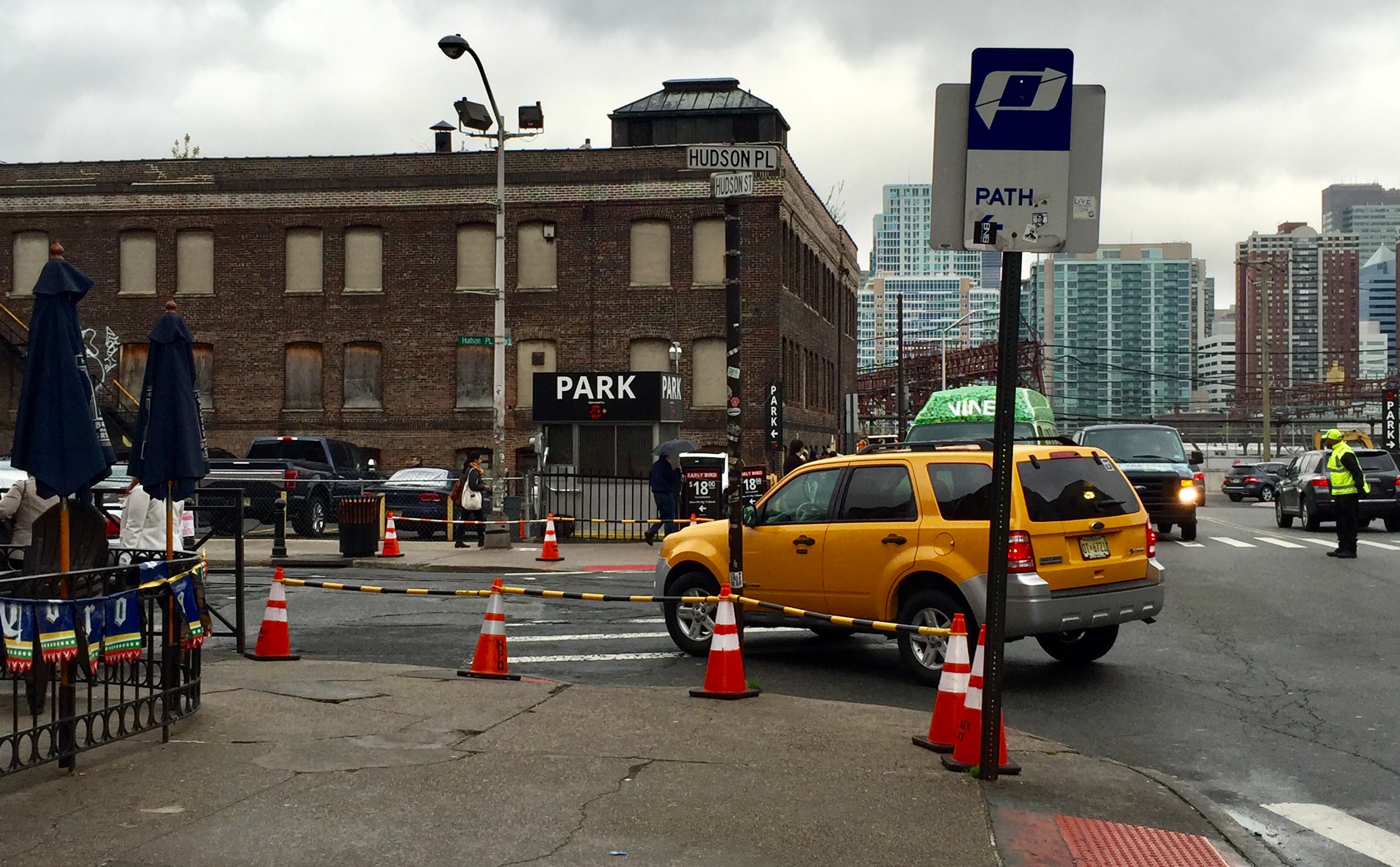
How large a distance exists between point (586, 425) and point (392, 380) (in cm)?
1573

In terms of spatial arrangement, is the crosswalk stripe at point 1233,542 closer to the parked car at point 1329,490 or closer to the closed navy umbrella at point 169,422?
Answer: the parked car at point 1329,490

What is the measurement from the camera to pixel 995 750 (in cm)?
717

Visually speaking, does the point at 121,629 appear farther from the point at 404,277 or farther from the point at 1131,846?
the point at 404,277

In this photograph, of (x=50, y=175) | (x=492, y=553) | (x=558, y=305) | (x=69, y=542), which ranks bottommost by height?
(x=492, y=553)

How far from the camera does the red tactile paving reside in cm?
607

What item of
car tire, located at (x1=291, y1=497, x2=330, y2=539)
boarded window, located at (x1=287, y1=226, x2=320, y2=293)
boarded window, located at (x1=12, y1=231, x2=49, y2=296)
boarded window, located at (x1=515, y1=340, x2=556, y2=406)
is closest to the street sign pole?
car tire, located at (x1=291, y1=497, x2=330, y2=539)

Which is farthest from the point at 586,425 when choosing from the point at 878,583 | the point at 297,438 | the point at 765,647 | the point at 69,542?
the point at 69,542

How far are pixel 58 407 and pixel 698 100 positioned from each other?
43.7 meters

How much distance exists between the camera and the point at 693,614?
12281mm

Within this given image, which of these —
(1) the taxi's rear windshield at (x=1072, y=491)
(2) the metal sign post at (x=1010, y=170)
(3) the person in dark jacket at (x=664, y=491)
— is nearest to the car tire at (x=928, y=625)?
(1) the taxi's rear windshield at (x=1072, y=491)

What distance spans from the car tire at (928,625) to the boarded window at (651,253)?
109ft

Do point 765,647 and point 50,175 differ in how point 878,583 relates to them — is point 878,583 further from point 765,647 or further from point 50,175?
point 50,175

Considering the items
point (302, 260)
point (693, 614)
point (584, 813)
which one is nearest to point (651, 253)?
point (302, 260)

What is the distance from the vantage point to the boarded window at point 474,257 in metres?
44.0
